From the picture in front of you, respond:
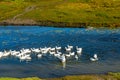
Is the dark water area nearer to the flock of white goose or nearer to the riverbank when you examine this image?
the flock of white goose

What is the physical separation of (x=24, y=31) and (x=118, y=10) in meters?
37.9

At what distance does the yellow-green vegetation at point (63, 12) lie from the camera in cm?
12481

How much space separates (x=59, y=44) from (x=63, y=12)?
Result: 49.6 m

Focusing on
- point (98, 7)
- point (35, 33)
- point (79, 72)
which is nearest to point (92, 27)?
point (35, 33)

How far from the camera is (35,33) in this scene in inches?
4257

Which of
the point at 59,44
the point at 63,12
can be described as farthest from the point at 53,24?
the point at 59,44

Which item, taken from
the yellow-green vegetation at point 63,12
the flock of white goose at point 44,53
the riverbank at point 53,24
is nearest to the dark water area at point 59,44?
the flock of white goose at point 44,53

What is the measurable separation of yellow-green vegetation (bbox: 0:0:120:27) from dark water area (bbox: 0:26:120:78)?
890 centimetres

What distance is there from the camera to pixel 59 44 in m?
89.1

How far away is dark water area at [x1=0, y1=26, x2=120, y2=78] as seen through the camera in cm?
6412

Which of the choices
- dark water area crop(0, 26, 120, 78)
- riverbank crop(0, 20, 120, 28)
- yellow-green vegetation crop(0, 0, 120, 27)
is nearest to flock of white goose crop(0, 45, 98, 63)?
dark water area crop(0, 26, 120, 78)

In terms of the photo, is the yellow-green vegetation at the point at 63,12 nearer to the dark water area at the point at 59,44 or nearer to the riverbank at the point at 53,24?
the riverbank at the point at 53,24

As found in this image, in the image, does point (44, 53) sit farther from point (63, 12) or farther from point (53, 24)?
point (63, 12)

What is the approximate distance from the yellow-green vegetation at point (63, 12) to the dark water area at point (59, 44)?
8.90 meters
